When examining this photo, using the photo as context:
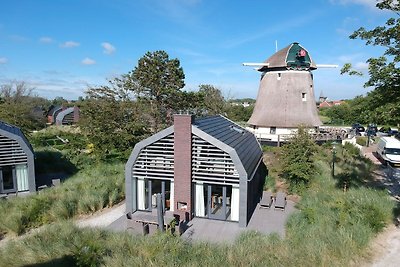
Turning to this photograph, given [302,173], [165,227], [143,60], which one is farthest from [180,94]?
[165,227]

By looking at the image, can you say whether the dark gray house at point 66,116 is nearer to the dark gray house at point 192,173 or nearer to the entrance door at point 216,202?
the dark gray house at point 192,173

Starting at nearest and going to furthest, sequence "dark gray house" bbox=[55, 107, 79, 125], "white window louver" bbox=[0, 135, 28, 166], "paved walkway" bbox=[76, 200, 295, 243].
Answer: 1. "paved walkway" bbox=[76, 200, 295, 243]
2. "white window louver" bbox=[0, 135, 28, 166]
3. "dark gray house" bbox=[55, 107, 79, 125]

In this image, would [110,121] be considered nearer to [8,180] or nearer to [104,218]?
[8,180]

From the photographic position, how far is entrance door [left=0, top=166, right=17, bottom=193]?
16.1 meters

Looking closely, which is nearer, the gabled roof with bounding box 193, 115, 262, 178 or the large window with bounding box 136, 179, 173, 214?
the gabled roof with bounding box 193, 115, 262, 178

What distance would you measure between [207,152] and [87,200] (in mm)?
6525

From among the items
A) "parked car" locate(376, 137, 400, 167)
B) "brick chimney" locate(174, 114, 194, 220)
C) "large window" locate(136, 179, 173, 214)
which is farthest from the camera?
"parked car" locate(376, 137, 400, 167)

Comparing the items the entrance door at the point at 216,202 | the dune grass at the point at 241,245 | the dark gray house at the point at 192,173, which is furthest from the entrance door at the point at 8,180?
the entrance door at the point at 216,202

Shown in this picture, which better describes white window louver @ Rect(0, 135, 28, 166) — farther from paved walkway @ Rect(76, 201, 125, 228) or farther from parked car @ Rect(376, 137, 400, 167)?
parked car @ Rect(376, 137, 400, 167)

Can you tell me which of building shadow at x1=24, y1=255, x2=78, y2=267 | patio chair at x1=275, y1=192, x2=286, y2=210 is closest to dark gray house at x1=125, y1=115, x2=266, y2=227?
patio chair at x1=275, y1=192, x2=286, y2=210

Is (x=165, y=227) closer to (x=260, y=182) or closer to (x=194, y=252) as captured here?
(x=194, y=252)

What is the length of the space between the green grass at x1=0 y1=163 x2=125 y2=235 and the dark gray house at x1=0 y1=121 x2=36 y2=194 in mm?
1499

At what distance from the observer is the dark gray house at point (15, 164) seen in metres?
15.9

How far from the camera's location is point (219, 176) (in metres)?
12.6
